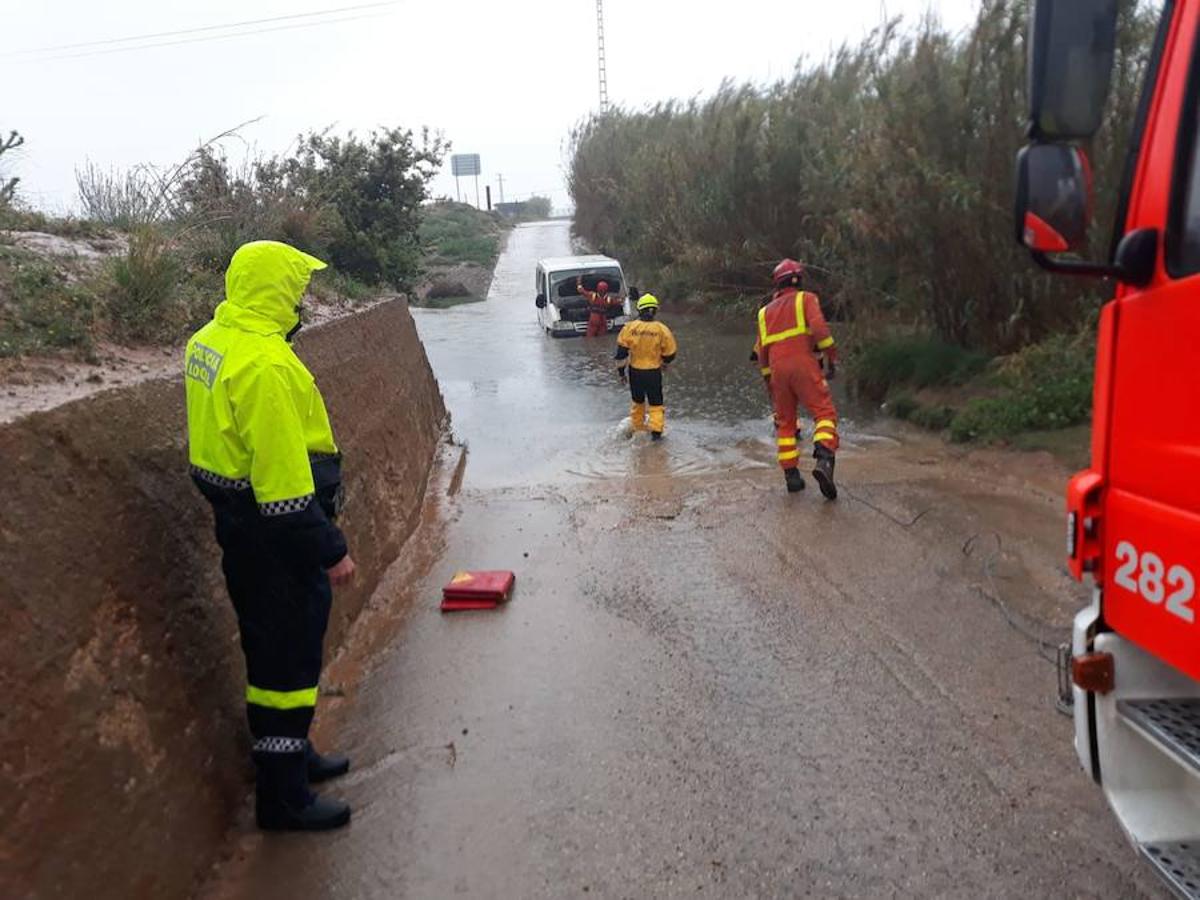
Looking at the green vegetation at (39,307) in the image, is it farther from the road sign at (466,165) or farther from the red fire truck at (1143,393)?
the road sign at (466,165)

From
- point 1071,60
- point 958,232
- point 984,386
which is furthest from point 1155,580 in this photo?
point 958,232

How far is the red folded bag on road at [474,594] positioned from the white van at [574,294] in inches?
667

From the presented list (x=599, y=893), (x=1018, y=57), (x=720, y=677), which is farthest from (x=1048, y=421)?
(x=599, y=893)

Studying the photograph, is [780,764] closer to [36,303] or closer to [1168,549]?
[1168,549]

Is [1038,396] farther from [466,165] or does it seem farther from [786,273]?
[466,165]

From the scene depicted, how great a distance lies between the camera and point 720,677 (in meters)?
4.89

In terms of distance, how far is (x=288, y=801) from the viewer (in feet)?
11.7

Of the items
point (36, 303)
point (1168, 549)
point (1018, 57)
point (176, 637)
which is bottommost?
point (176, 637)

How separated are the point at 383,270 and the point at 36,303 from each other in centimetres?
1424

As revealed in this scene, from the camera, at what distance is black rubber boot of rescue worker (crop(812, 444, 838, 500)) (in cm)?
797

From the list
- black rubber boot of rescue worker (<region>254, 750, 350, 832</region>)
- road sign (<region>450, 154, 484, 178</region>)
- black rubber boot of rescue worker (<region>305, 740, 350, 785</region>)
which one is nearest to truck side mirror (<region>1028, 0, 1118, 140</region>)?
black rubber boot of rescue worker (<region>254, 750, 350, 832</region>)

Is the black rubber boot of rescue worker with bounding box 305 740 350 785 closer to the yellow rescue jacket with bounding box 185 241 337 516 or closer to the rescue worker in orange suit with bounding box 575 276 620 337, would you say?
the yellow rescue jacket with bounding box 185 241 337 516

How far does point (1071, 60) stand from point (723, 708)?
9.82ft

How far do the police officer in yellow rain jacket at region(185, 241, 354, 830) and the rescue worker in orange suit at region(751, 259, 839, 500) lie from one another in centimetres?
523
